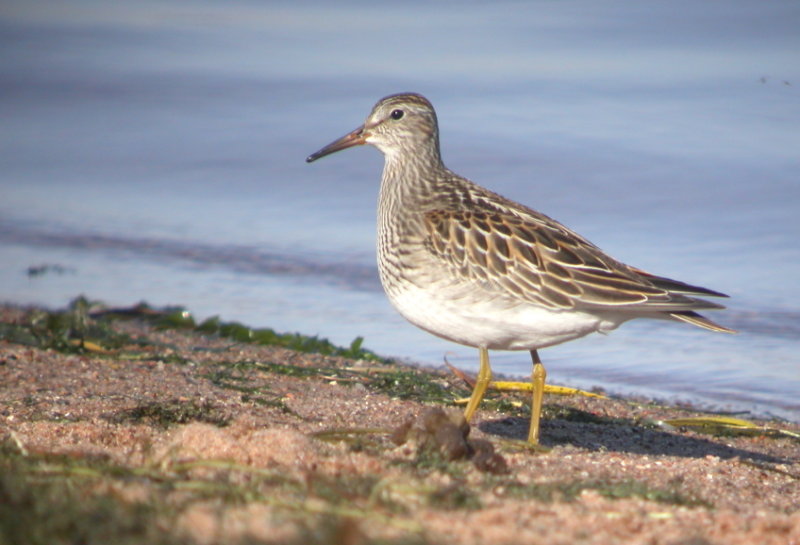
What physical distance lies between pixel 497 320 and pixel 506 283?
0.60 ft

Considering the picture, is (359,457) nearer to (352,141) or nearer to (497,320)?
(497,320)

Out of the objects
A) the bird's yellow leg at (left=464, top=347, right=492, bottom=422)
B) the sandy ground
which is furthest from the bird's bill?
the bird's yellow leg at (left=464, top=347, right=492, bottom=422)

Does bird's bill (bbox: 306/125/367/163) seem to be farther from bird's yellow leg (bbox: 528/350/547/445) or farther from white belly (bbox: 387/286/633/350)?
bird's yellow leg (bbox: 528/350/547/445)

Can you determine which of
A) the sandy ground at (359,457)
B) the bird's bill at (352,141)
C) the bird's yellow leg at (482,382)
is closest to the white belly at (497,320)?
the bird's yellow leg at (482,382)

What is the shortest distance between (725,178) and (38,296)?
6401 millimetres

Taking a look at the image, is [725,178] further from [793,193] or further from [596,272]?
[596,272]

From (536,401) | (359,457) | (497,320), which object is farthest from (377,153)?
(359,457)

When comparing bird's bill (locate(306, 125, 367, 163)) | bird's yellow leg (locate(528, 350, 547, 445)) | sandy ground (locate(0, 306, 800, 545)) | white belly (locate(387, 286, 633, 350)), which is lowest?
sandy ground (locate(0, 306, 800, 545))

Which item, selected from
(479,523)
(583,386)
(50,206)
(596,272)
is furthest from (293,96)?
(479,523)

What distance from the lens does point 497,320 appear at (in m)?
5.32

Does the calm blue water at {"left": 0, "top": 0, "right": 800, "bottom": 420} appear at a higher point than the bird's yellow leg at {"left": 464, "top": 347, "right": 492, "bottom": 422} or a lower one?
higher

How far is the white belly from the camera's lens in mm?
5320

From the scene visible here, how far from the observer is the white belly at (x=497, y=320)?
532 centimetres

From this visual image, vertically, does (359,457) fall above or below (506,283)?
below
